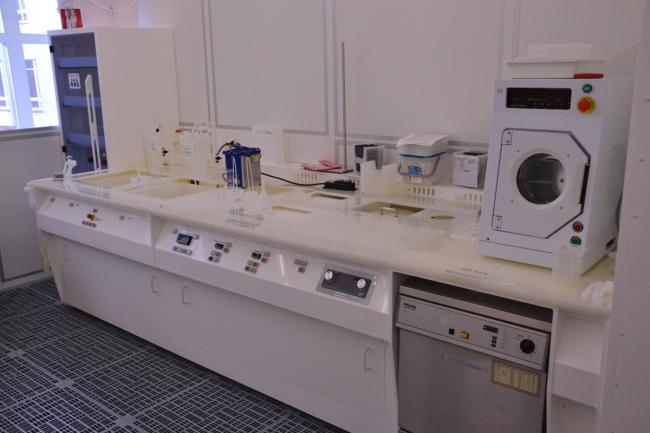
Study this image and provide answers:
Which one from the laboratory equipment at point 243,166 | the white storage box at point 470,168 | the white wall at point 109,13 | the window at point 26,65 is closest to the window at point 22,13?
the window at point 26,65

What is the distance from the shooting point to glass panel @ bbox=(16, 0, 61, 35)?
439 centimetres

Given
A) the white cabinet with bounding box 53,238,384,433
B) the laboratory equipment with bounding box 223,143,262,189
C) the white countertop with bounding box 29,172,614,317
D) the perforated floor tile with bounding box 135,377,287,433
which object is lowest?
the perforated floor tile with bounding box 135,377,287,433

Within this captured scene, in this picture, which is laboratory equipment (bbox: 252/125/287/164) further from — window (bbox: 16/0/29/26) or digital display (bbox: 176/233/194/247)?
window (bbox: 16/0/29/26)

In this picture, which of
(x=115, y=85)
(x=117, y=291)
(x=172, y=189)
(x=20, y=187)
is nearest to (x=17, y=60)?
(x=20, y=187)

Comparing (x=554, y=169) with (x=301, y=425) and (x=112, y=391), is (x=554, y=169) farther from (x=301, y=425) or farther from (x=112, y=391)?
(x=112, y=391)

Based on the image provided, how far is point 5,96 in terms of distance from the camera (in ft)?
14.5

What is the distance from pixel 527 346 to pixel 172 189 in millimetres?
2528

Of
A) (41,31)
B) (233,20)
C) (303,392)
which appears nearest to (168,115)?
(233,20)

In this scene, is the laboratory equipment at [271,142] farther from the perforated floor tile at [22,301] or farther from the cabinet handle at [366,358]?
the perforated floor tile at [22,301]

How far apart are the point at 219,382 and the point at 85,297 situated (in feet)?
4.32

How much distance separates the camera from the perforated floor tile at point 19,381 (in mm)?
2873

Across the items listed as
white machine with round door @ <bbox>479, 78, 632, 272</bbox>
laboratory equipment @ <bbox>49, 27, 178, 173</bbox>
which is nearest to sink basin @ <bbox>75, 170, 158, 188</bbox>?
laboratory equipment @ <bbox>49, 27, 178, 173</bbox>

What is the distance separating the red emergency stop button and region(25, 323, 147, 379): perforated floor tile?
271 centimetres

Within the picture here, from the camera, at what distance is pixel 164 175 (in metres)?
3.77
